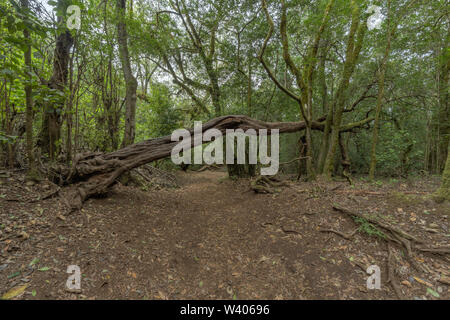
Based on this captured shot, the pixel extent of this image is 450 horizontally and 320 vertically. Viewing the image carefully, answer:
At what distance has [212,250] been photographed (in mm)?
2887

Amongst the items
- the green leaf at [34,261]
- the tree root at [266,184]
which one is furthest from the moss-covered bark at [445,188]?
the green leaf at [34,261]

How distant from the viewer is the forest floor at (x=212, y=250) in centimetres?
196

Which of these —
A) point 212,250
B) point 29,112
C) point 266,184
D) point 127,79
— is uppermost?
point 127,79

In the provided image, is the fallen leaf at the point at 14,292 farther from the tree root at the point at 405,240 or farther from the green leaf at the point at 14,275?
the tree root at the point at 405,240

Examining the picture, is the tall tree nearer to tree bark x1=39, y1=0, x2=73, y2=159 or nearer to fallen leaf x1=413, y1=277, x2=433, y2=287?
tree bark x1=39, y1=0, x2=73, y2=159

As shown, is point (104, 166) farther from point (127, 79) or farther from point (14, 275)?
point (127, 79)

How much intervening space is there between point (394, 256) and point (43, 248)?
14.2 ft

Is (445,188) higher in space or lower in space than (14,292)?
higher

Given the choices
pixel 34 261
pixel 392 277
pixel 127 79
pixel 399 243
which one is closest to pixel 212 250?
pixel 34 261

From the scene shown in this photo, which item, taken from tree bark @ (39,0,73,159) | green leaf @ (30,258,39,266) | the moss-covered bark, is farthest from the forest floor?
tree bark @ (39,0,73,159)

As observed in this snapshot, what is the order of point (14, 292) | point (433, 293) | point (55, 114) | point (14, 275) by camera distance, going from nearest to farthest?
point (14, 292)
point (14, 275)
point (433, 293)
point (55, 114)
